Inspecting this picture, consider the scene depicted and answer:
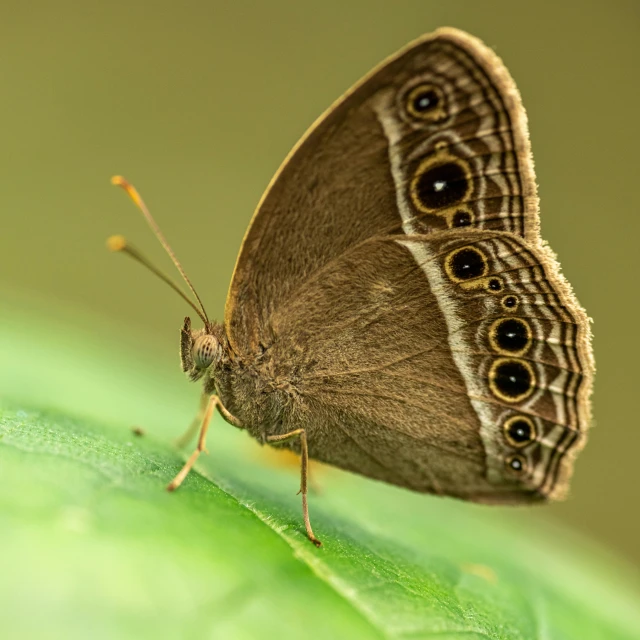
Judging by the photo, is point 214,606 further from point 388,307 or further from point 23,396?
point 23,396

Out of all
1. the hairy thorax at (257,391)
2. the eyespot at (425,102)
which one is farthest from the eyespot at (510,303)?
the hairy thorax at (257,391)

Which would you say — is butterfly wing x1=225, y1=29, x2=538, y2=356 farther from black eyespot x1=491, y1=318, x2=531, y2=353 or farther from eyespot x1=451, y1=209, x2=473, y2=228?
black eyespot x1=491, y1=318, x2=531, y2=353

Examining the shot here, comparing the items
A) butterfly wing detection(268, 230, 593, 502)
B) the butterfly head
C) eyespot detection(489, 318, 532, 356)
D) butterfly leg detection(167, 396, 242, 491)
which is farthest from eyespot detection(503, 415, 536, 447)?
the butterfly head

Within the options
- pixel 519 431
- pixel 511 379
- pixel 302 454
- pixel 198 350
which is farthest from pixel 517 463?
pixel 198 350

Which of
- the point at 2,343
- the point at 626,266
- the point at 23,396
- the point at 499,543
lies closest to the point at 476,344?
the point at 499,543

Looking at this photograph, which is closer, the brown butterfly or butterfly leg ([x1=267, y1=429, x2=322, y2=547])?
butterfly leg ([x1=267, y1=429, x2=322, y2=547])

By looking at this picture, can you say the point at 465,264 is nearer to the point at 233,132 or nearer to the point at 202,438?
the point at 202,438

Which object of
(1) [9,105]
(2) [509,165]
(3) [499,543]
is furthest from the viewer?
(1) [9,105]
